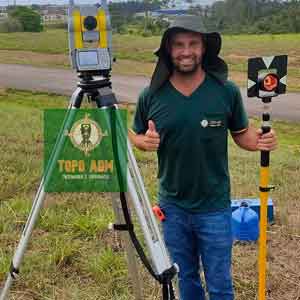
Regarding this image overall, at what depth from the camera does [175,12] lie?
8.11 feet

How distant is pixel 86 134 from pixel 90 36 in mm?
431

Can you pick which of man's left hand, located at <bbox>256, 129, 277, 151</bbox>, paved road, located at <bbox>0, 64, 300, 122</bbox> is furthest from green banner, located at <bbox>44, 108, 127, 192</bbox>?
paved road, located at <bbox>0, 64, 300, 122</bbox>

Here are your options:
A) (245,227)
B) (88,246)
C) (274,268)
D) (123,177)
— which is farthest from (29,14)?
(123,177)

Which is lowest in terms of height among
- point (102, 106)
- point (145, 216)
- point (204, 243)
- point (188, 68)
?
point (204, 243)

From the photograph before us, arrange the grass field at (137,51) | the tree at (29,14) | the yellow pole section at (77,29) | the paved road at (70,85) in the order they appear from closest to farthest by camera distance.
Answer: the yellow pole section at (77,29), the tree at (29,14), the paved road at (70,85), the grass field at (137,51)

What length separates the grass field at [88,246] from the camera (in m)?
3.12

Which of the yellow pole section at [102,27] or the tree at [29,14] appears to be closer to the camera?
the yellow pole section at [102,27]

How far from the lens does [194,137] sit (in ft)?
7.83

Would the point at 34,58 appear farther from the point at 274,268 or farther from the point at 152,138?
the point at 152,138

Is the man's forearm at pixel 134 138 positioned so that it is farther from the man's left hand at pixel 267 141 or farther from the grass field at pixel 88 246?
the grass field at pixel 88 246

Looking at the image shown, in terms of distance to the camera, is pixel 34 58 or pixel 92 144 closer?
pixel 92 144

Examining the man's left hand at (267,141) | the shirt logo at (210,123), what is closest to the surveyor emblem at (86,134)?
the shirt logo at (210,123)

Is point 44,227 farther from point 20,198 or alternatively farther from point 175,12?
point 175,12

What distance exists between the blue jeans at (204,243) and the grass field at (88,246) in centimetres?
52
